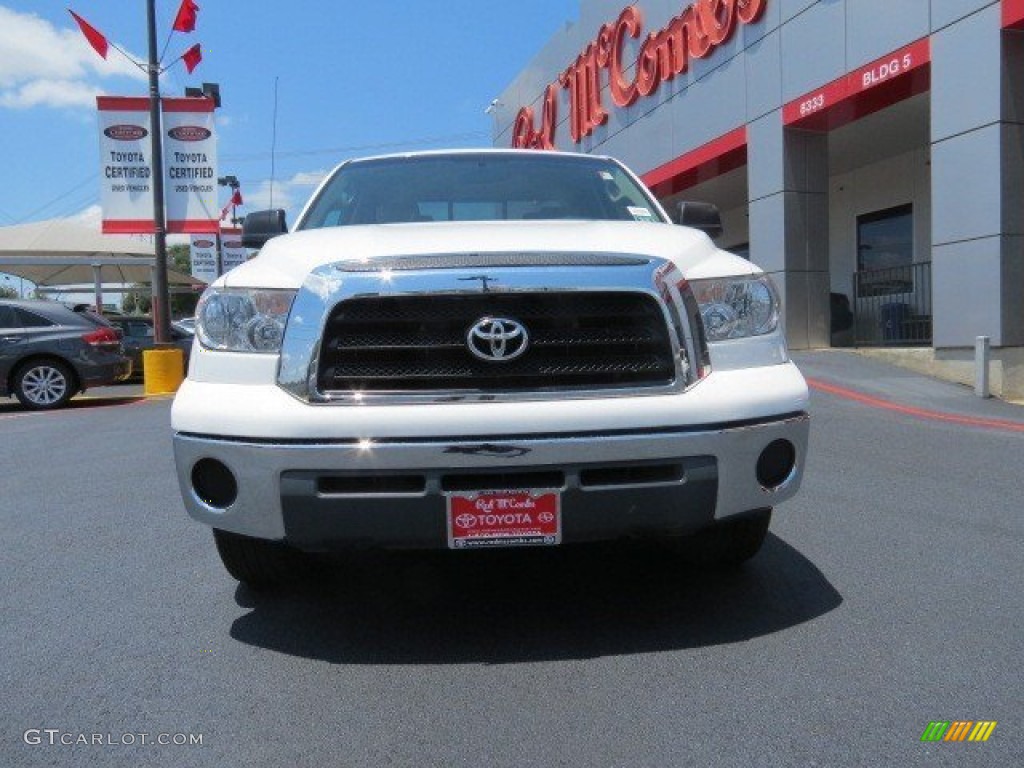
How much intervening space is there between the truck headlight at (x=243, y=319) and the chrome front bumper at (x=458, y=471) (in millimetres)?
343

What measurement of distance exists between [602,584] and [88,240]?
94.4ft

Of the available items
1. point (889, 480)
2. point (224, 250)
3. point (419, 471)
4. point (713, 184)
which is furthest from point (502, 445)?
point (224, 250)

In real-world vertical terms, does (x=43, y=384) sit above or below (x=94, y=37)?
below

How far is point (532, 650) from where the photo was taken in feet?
9.73

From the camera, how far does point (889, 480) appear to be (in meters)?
5.53

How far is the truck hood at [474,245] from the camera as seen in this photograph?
3008 mm

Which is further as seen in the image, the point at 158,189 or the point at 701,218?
the point at 158,189

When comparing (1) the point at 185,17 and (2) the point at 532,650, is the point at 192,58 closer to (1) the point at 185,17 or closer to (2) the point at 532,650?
(1) the point at 185,17

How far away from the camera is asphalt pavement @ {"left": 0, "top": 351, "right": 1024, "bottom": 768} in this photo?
241cm

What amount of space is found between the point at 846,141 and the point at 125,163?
1220 centimetres

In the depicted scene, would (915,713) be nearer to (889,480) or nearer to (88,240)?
(889,480)

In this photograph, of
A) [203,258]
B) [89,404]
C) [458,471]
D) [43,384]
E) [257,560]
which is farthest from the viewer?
[203,258]

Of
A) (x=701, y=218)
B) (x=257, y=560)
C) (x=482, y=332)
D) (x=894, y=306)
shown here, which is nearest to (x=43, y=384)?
(x=257, y=560)

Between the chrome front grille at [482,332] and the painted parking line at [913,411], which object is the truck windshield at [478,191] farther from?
the painted parking line at [913,411]
